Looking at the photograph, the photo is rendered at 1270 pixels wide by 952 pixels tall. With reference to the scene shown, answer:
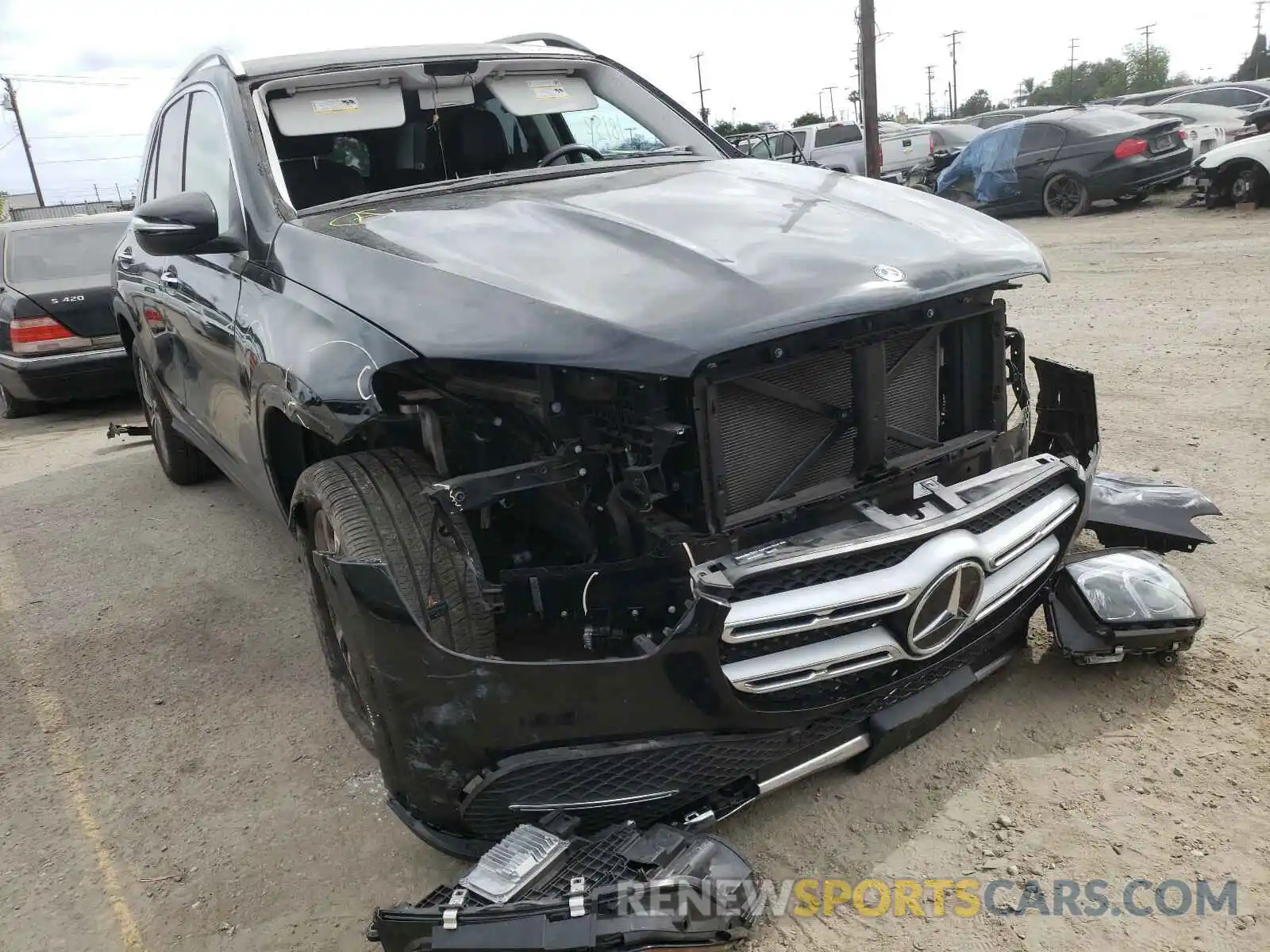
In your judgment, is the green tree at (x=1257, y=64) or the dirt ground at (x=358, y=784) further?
the green tree at (x=1257, y=64)

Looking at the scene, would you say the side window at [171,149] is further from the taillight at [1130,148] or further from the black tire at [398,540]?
the taillight at [1130,148]

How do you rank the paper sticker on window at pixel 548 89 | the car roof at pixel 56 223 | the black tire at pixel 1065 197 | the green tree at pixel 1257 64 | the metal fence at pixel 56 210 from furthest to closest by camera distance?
the green tree at pixel 1257 64 → the metal fence at pixel 56 210 → the black tire at pixel 1065 197 → the car roof at pixel 56 223 → the paper sticker on window at pixel 548 89

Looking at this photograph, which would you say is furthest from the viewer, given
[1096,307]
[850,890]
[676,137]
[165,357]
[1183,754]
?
[1096,307]

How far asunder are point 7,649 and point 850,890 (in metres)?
3.36

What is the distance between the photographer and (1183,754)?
8.18 feet

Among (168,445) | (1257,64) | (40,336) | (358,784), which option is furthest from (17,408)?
(1257,64)

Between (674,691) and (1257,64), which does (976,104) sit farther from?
(674,691)

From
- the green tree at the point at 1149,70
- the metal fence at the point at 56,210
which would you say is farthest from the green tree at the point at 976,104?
the metal fence at the point at 56,210

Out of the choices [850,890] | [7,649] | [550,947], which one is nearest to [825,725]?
[850,890]

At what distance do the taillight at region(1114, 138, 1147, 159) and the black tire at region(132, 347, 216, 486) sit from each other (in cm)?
1239

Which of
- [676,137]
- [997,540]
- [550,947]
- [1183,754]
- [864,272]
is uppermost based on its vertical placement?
[676,137]

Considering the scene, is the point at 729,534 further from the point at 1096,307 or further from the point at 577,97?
the point at 1096,307

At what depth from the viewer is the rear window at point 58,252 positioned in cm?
812

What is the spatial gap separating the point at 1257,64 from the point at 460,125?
74272 millimetres
